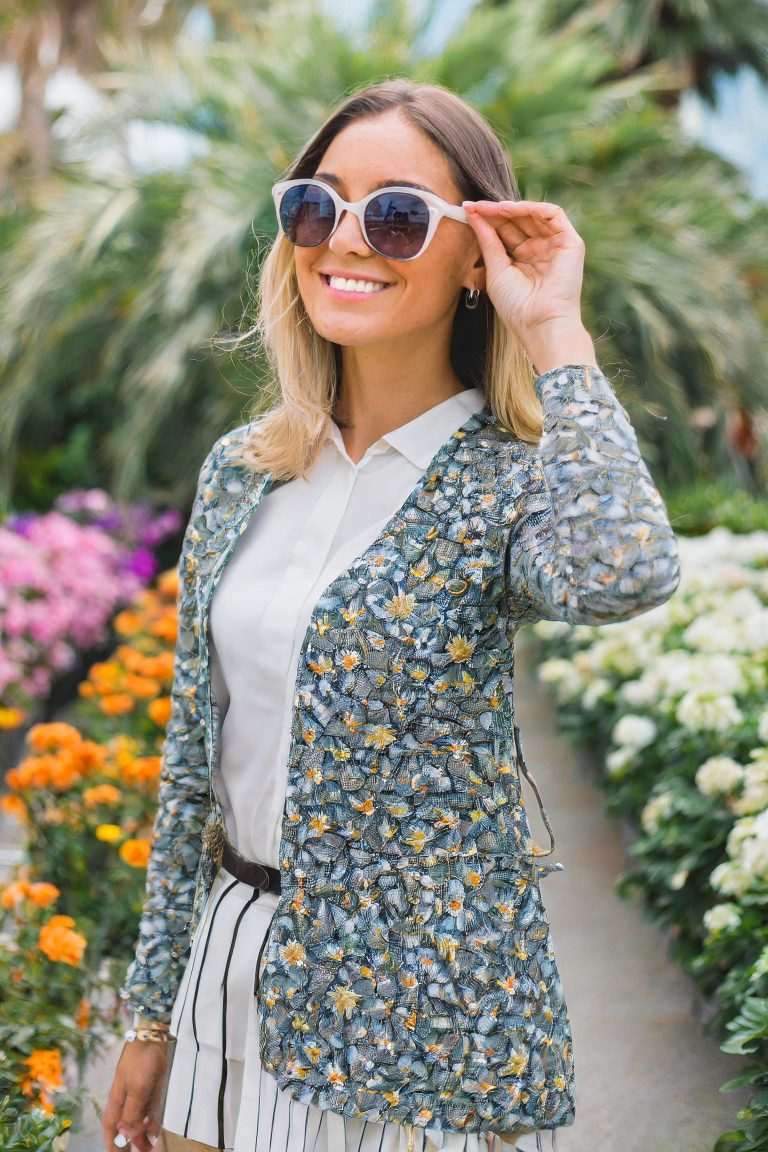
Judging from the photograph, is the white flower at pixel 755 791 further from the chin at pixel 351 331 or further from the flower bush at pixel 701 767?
the chin at pixel 351 331

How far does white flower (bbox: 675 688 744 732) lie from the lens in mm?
3080

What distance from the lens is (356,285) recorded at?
156cm

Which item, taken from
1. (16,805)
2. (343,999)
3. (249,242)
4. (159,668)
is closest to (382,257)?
(343,999)

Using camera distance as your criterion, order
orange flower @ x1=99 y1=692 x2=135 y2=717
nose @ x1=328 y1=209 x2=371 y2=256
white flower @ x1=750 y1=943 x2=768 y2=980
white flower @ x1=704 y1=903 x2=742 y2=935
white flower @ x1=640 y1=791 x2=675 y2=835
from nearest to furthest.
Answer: nose @ x1=328 y1=209 x2=371 y2=256 → white flower @ x1=750 y1=943 x2=768 y2=980 → white flower @ x1=704 y1=903 x2=742 y2=935 → white flower @ x1=640 y1=791 x2=675 y2=835 → orange flower @ x1=99 y1=692 x2=135 y2=717

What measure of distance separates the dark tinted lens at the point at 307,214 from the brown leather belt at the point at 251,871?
2.81 ft

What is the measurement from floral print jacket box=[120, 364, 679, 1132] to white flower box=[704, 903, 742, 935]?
3.39ft

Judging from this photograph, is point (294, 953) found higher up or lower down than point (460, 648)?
lower down

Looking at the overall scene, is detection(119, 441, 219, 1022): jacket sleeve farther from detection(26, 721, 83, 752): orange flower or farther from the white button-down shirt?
detection(26, 721, 83, 752): orange flower

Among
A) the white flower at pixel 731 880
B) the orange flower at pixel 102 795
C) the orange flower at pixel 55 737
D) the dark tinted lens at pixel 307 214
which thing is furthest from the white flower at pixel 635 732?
the dark tinted lens at pixel 307 214

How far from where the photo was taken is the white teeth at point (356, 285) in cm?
155

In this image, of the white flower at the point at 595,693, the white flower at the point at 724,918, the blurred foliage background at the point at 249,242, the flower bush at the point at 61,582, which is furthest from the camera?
the blurred foliage background at the point at 249,242

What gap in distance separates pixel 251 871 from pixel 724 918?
1.26 m

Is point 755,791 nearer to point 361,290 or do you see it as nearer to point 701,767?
point 701,767

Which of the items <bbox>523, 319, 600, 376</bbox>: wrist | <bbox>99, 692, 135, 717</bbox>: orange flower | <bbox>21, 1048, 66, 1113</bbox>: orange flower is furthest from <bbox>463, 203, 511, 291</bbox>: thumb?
<bbox>99, 692, 135, 717</bbox>: orange flower
